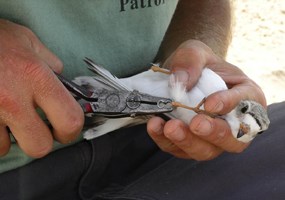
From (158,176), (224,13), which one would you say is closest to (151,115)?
(158,176)

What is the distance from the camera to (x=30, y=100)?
89 cm

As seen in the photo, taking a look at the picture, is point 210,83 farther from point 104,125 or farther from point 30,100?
point 30,100

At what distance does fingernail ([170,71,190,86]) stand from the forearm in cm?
33

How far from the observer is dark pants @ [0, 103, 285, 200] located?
1.14 metres

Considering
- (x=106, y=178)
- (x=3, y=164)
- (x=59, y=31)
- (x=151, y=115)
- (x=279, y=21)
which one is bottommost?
(x=279, y=21)

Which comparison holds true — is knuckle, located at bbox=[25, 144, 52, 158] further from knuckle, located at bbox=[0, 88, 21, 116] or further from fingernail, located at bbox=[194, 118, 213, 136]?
fingernail, located at bbox=[194, 118, 213, 136]

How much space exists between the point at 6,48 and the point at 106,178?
50 cm

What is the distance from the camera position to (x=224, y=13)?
150 cm

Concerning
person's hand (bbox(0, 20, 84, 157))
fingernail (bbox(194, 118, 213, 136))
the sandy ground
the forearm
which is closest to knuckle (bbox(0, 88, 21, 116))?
person's hand (bbox(0, 20, 84, 157))

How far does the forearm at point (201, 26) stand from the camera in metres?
1.42

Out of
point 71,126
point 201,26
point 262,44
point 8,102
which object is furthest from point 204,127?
point 262,44

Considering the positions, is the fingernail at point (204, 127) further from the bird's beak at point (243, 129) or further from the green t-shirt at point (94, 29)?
the green t-shirt at point (94, 29)

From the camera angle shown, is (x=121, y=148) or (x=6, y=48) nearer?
Result: (x=6, y=48)

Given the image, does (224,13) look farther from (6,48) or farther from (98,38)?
(6,48)
